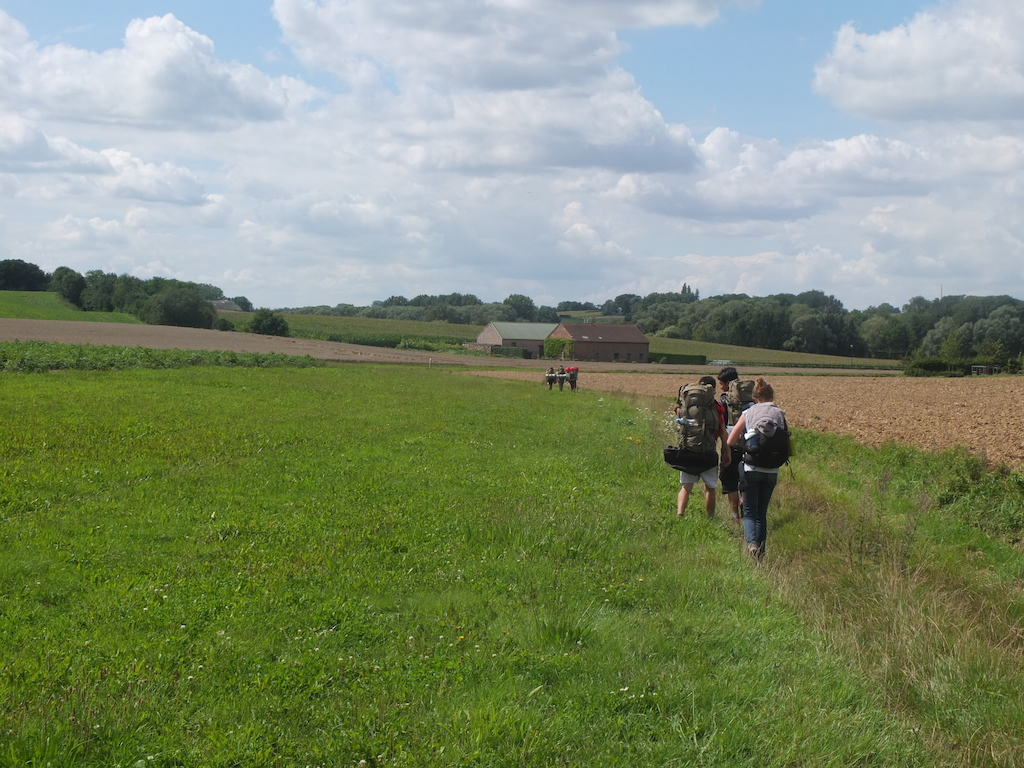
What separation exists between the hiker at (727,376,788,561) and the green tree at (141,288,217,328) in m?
99.0

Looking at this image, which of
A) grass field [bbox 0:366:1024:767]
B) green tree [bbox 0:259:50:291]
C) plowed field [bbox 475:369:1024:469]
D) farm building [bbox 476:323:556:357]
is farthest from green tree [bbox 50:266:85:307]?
grass field [bbox 0:366:1024:767]

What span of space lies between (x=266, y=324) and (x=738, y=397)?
328ft

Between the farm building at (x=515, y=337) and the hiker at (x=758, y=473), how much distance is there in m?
116

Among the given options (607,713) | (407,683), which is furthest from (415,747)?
(607,713)

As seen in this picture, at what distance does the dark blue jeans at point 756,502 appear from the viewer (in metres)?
9.97

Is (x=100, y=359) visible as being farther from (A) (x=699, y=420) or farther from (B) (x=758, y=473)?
(B) (x=758, y=473)

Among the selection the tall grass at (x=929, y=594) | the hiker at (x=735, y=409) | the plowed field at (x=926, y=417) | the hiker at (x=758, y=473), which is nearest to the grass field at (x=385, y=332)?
the plowed field at (x=926, y=417)

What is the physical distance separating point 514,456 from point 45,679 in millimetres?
11441

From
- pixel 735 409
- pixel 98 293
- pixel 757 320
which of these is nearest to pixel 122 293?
pixel 98 293

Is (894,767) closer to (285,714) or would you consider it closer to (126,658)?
(285,714)

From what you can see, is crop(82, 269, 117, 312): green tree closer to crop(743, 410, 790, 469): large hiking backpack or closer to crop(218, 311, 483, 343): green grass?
crop(218, 311, 483, 343): green grass

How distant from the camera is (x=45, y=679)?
5.21 m

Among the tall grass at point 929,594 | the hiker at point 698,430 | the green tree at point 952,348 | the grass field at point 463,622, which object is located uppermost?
the green tree at point 952,348

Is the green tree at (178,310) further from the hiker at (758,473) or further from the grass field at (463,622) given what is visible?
the hiker at (758,473)
